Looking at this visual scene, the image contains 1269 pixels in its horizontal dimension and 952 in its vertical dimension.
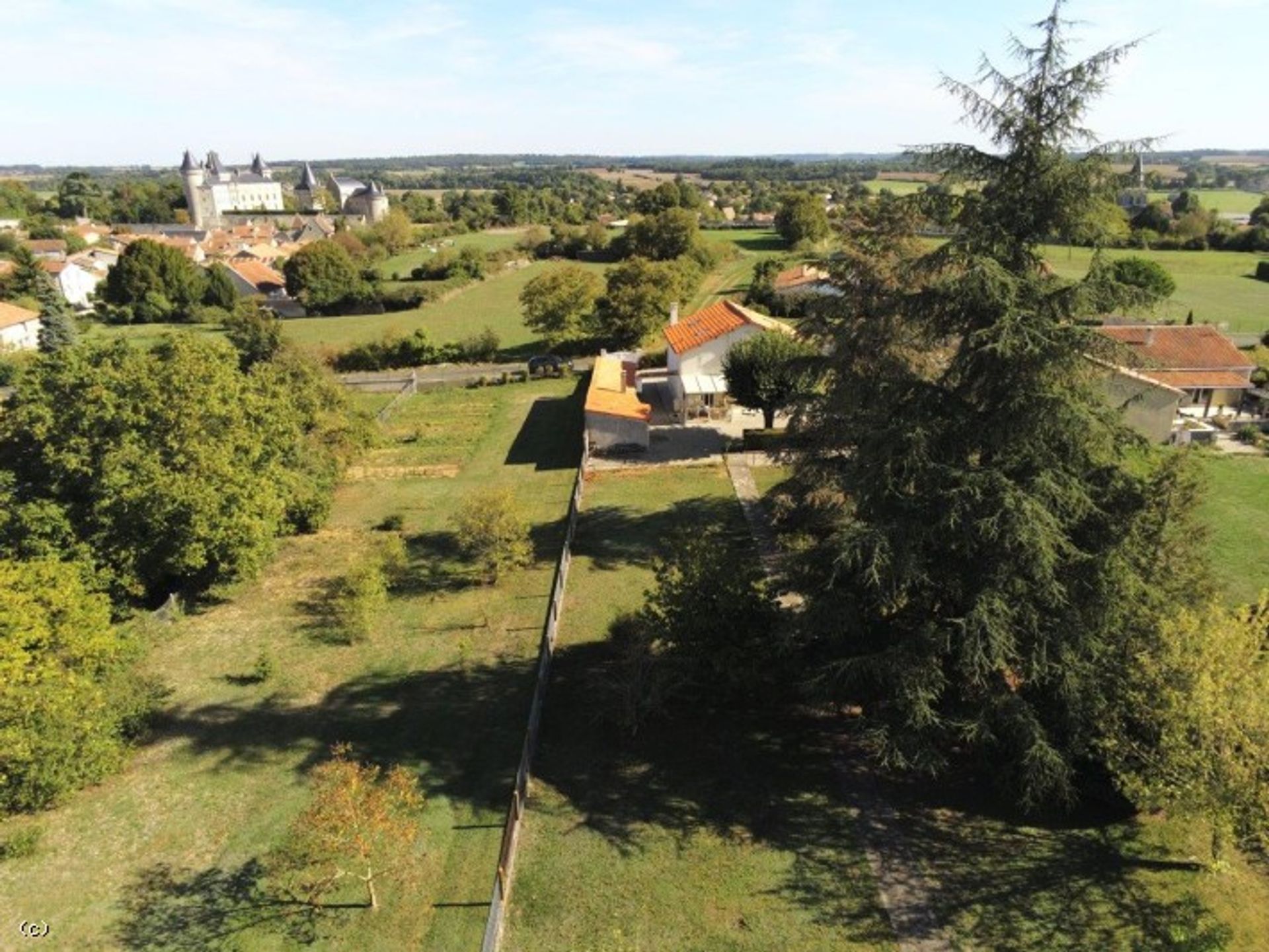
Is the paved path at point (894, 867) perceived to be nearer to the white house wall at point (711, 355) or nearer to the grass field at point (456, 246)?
the white house wall at point (711, 355)

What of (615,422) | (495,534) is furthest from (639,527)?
(615,422)

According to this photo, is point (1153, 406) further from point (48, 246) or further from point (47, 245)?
point (47, 245)

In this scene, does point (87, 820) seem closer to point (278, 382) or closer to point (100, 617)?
point (100, 617)

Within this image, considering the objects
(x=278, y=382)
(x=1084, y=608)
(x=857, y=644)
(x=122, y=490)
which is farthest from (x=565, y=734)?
(x=278, y=382)

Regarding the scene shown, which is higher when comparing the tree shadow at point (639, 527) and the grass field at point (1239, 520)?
the grass field at point (1239, 520)

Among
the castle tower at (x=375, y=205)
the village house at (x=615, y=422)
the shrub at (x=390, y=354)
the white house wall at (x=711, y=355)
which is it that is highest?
the castle tower at (x=375, y=205)

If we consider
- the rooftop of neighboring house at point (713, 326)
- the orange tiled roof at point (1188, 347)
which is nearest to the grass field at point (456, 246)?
the rooftop of neighboring house at point (713, 326)

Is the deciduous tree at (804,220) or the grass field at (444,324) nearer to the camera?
the grass field at (444,324)
